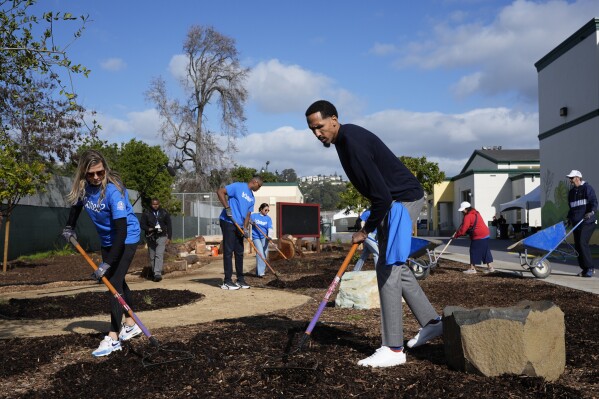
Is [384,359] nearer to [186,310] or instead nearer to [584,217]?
[186,310]

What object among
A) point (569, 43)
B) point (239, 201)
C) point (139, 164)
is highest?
point (569, 43)

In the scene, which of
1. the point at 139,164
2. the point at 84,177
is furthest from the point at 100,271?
the point at 139,164

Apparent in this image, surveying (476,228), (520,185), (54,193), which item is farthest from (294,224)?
(520,185)

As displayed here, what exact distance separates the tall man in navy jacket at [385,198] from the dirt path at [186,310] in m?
3.02

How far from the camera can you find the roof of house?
59375 millimetres

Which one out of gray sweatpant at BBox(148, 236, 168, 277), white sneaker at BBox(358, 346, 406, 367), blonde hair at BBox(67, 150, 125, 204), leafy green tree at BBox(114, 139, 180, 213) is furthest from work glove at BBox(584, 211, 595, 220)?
leafy green tree at BBox(114, 139, 180, 213)

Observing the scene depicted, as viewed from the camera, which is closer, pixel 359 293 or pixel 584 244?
pixel 359 293

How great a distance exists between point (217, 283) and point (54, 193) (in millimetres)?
12521

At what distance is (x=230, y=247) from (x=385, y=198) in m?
6.30

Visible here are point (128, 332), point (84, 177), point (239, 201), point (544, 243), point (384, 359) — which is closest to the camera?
point (384, 359)

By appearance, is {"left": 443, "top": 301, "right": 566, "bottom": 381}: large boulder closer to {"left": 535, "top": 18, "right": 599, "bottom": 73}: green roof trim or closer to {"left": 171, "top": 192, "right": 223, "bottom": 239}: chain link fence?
{"left": 535, "top": 18, "right": 599, "bottom": 73}: green roof trim

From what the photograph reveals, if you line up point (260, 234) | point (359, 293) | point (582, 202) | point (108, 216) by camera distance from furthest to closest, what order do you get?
point (260, 234), point (582, 202), point (359, 293), point (108, 216)

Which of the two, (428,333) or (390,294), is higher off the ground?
(390,294)

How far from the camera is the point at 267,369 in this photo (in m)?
4.39
